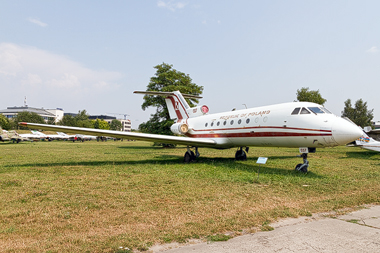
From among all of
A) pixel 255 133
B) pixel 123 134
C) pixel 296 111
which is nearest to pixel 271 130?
pixel 255 133

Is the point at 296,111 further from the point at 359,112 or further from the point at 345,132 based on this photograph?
the point at 359,112

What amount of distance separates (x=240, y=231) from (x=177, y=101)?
17.1m

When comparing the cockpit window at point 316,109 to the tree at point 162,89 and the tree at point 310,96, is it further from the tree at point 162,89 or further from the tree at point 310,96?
the tree at point 310,96

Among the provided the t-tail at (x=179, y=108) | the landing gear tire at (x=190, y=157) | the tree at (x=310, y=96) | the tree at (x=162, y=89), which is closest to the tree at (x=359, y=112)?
the tree at (x=310, y=96)

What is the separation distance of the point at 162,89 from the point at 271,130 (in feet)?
78.6

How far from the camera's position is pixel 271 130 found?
11.7 meters

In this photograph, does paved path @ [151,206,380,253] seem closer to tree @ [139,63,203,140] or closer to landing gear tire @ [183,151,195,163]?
landing gear tire @ [183,151,195,163]

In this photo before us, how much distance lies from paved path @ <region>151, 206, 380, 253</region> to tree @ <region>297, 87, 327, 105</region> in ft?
155

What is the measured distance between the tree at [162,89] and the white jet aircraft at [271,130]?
1664 centimetres

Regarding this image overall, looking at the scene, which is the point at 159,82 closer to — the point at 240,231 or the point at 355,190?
the point at 355,190

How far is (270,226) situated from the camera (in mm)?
4520

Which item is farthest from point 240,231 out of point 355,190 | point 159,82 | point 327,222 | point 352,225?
point 159,82

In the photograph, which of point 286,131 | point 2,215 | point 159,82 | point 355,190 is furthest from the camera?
point 159,82

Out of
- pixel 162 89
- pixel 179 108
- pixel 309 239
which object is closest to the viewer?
pixel 309 239
